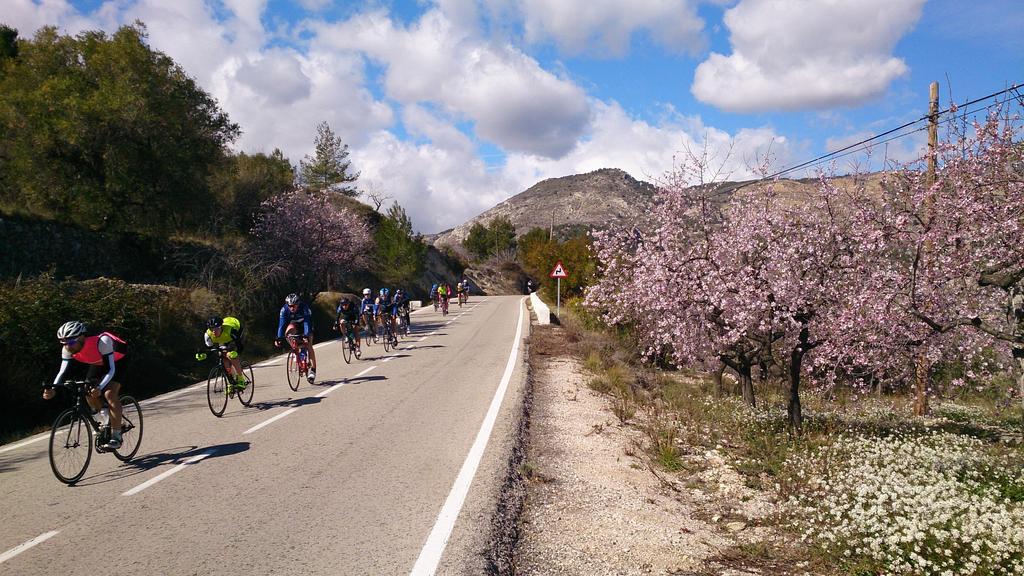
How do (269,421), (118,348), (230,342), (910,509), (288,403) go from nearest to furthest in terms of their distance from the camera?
(910,509) < (118,348) < (269,421) < (230,342) < (288,403)

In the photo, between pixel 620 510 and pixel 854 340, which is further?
pixel 854 340

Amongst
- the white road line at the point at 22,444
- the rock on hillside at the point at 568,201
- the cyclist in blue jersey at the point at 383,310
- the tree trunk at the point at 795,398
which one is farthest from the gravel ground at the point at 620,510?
the rock on hillside at the point at 568,201

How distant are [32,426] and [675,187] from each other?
42.1ft

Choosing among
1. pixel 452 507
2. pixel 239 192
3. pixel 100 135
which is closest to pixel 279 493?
pixel 452 507

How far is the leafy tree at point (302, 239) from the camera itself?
2705 centimetres

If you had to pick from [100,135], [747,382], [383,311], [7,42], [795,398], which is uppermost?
[7,42]

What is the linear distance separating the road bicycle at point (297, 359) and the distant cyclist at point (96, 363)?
16.0 ft

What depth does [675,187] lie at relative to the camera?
508 inches

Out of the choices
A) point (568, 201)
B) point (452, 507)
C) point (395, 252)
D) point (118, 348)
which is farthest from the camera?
point (568, 201)

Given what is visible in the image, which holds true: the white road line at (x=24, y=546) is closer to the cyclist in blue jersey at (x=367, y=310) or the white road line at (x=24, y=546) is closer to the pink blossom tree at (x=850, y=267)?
the pink blossom tree at (x=850, y=267)

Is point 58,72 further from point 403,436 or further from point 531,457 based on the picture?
point 531,457

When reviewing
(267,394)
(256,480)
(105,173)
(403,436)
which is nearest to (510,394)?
(403,436)

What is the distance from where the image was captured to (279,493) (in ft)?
19.4

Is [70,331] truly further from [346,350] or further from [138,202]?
[138,202]
